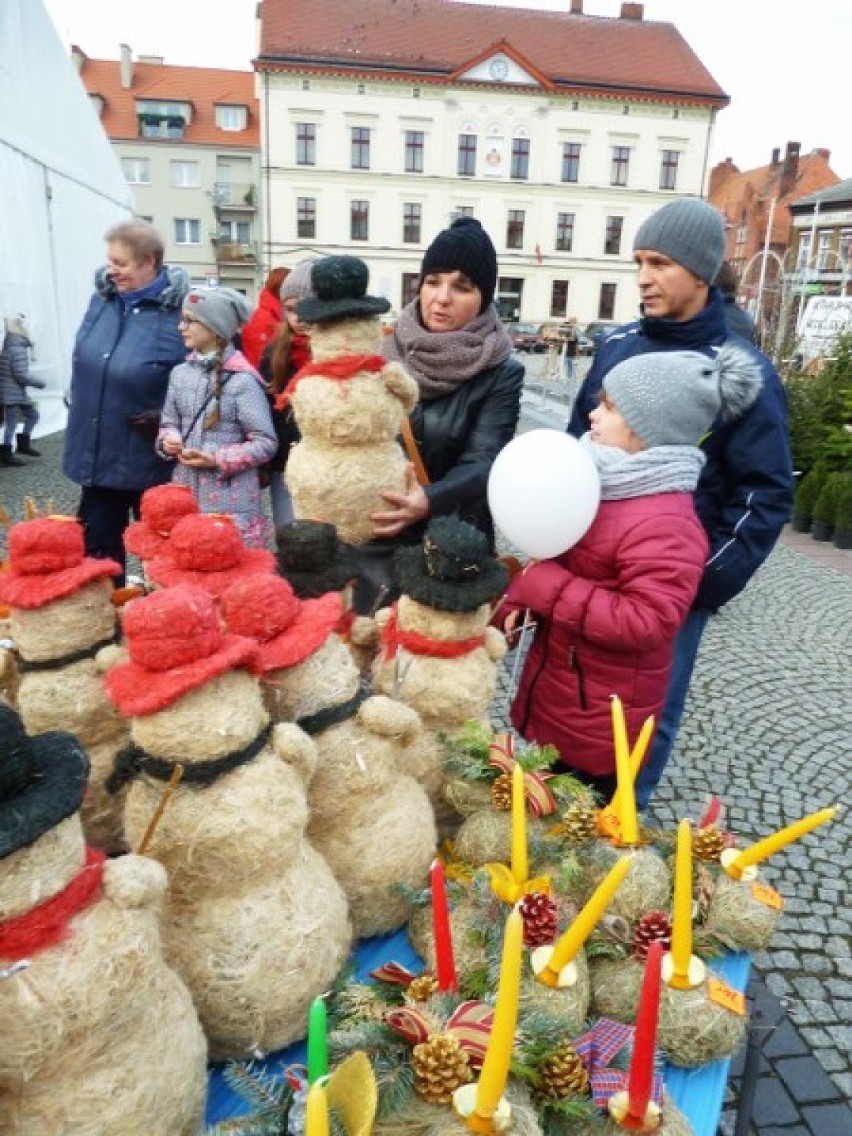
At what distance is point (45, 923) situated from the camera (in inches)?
36.3

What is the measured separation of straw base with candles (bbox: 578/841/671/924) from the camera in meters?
1.45

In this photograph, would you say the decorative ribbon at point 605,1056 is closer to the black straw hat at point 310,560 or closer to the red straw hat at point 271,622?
the red straw hat at point 271,622

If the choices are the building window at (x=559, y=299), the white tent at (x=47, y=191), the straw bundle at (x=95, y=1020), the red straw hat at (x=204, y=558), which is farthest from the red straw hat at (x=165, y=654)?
the building window at (x=559, y=299)

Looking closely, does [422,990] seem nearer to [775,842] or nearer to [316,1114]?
[316,1114]

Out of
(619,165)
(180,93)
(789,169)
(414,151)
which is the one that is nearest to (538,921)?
(414,151)

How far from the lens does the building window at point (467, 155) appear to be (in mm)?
33344

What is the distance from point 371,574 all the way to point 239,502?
1.13 meters

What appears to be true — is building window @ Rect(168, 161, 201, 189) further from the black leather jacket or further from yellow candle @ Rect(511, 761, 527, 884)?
yellow candle @ Rect(511, 761, 527, 884)

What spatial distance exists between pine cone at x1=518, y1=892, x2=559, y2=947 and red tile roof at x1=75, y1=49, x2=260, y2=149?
3915 centimetres

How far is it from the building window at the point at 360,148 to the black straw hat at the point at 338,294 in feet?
115

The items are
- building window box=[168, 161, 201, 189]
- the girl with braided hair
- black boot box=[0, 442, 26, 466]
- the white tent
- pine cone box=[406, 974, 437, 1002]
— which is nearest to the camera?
pine cone box=[406, 974, 437, 1002]

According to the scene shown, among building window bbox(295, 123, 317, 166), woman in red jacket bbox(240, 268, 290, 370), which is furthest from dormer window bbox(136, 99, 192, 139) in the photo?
woman in red jacket bbox(240, 268, 290, 370)

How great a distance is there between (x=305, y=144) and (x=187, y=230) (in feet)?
22.1

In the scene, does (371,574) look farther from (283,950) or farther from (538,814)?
(283,950)
